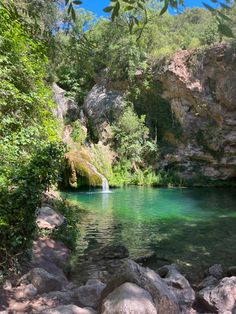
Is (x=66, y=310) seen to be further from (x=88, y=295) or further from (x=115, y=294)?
(x=88, y=295)

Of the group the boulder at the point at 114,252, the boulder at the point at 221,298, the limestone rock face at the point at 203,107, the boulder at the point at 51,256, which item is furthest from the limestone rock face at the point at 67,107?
the boulder at the point at 221,298

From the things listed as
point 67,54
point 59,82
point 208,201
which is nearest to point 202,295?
point 67,54

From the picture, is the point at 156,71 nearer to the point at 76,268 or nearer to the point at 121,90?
the point at 121,90

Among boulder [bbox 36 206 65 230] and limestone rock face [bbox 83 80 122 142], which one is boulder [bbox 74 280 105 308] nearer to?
boulder [bbox 36 206 65 230]

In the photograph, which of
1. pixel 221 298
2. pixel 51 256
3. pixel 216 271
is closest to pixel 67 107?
pixel 51 256

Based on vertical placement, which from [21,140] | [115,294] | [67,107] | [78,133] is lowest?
[115,294]

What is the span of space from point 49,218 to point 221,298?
3.88m

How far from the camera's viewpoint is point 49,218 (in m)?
6.99

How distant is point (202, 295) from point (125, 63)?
21513 millimetres

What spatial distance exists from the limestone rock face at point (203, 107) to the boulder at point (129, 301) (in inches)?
699

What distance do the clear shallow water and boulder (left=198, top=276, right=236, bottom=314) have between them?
2.28 metres

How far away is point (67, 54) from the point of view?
344cm

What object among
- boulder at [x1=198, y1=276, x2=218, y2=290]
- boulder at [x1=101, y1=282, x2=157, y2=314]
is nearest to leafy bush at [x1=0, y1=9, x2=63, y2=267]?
boulder at [x1=101, y1=282, x2=157, y2=314]

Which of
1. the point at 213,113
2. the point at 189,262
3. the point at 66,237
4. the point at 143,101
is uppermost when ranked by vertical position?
the point at 143,101
